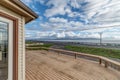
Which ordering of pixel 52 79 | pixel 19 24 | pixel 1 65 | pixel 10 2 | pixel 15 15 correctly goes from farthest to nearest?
1. pixel 52 79
2. pixel 19 24
3. pixel 15 15
4. pixel 1 65
5. pixel 10 2

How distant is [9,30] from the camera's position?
2186mm

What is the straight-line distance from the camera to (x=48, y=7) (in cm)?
1770

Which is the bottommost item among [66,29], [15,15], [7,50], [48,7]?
[7,50]

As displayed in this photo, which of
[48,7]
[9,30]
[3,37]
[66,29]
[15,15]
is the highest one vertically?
[48,7]

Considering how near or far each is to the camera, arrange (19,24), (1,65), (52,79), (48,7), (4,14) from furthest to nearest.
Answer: (48,7) → (52,79) → (19,24) → (1,65) → (4,14)

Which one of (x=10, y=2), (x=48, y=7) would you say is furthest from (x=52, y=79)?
(x=48, y=7)

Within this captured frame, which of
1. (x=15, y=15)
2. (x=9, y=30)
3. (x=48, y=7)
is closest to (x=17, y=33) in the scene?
(x=9, y=30)

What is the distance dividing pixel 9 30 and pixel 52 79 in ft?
6.49

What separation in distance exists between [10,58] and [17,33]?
0.53 meters

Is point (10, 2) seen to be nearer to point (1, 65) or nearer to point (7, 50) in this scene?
point (7, 50)

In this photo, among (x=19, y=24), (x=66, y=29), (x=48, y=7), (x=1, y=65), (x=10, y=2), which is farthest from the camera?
(x=66, y=29)

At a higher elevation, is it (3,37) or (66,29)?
(66,29)

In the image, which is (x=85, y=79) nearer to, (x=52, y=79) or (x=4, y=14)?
(x=52, y=79)

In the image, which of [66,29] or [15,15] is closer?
[15,15]
